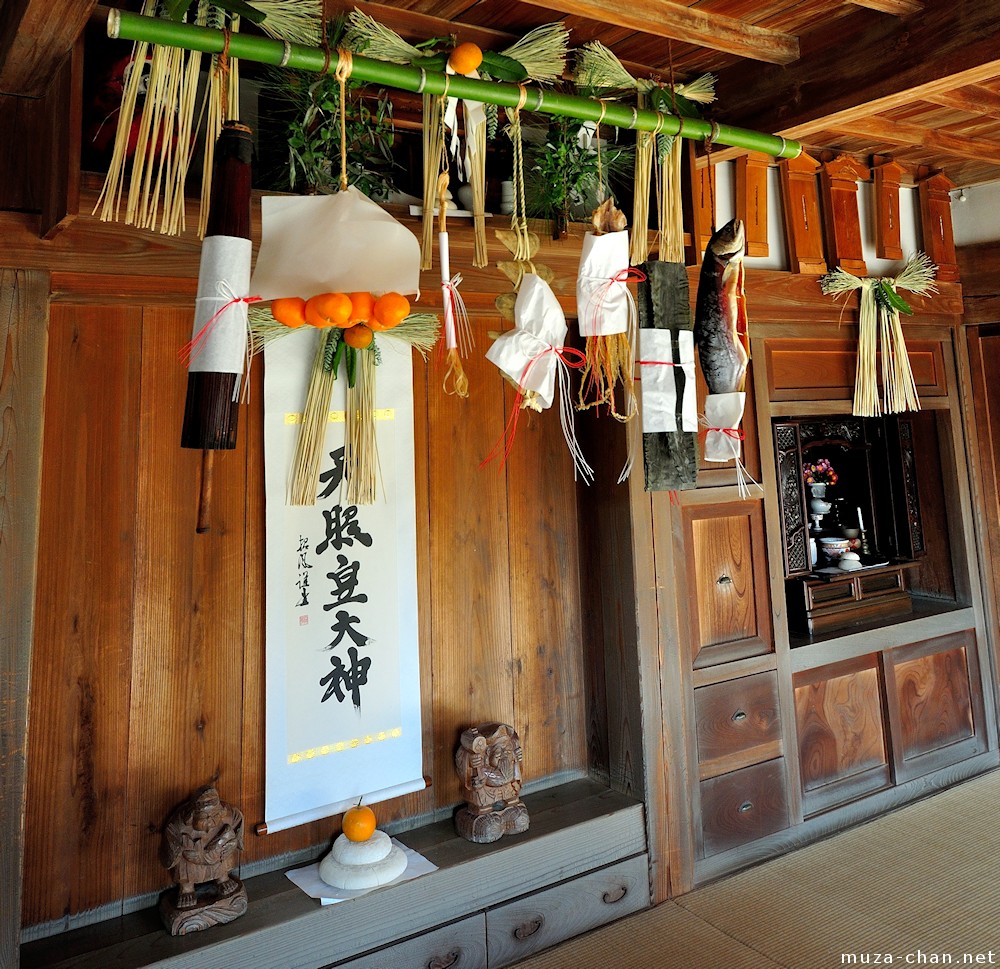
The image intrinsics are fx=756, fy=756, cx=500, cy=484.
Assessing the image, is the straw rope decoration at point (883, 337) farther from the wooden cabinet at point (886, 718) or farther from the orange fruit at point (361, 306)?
the orange fruit at point (361, 306)

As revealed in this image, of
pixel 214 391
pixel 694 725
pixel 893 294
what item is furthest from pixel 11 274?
pixel 893 294

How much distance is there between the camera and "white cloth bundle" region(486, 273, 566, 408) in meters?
1.52

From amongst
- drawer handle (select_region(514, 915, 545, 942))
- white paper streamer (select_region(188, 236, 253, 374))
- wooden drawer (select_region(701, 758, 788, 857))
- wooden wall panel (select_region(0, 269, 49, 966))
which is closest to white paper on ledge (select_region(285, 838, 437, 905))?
drawer handle (select_region(514, 915, 545, 942))

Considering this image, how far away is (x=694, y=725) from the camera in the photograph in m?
2.43

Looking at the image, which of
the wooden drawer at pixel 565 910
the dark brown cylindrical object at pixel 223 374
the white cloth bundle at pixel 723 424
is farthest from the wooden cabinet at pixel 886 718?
the dark brown cylindrical object at pixel 223 374

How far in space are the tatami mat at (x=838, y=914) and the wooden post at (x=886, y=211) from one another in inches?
87.8

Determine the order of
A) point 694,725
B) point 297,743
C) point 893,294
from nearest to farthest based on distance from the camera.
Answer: point 297,743 < point 694,725 < point 893,294

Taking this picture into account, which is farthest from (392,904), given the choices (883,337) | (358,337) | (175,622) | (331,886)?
(883,337)

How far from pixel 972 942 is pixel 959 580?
1.63 m

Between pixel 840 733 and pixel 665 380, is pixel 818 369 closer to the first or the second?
pixel 840 733

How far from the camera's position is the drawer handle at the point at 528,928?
207cm

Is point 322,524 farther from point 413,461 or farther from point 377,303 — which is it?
point 377,303

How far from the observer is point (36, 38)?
137 centimetres

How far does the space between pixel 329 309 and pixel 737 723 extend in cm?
198
